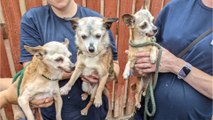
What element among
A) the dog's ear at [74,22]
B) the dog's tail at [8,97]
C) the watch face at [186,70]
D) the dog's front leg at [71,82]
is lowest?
the dog's tail at [8,97]

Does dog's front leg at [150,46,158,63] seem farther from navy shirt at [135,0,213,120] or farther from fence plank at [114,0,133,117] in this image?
fence plank at [114,0,133,117]

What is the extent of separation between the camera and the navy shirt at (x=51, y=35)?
7.50 feet

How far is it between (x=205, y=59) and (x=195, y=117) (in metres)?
0.37

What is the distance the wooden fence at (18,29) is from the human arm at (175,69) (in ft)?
5.24

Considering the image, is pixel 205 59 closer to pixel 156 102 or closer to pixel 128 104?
pixel 156 102

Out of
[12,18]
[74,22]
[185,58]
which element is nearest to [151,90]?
[185,58]

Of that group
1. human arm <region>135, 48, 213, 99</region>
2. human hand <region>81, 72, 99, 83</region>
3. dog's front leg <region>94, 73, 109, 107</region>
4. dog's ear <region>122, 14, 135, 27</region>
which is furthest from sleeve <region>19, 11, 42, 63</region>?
human arm <region>135, 48, 213, 99</region>

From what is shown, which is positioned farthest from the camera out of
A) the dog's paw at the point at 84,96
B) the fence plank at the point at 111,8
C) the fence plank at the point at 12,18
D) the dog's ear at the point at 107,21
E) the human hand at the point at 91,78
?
the fence plank at the point at 111,8

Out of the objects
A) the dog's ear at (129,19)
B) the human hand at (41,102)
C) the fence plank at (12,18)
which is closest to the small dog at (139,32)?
the dog's ear at (129,19)

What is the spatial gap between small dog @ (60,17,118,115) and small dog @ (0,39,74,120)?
0.15 meters

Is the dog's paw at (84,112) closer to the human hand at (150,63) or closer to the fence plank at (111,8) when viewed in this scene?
the human hand at (150,63)

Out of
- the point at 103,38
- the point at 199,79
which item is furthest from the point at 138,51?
the point at 199,79

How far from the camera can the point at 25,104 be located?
6.54 feet

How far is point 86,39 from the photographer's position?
7.11ft
